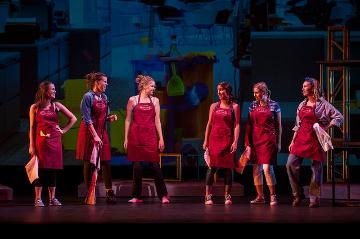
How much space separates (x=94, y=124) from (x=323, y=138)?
2.34m

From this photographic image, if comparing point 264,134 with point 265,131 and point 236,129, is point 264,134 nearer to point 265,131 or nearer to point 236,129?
point 265,131

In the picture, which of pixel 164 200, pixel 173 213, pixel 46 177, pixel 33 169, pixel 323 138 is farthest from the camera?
pixel 164 200

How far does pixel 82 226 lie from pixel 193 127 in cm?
451

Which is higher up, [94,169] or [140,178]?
[94,169]

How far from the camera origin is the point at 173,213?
30.3ft

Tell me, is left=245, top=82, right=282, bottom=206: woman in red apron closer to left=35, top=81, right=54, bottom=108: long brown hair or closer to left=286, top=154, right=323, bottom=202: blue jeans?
left=286, top=154, right=323, bottom=202: blue jeans

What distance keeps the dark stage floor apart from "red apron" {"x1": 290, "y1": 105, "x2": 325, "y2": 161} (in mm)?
536

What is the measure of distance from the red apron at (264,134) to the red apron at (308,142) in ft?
1.09

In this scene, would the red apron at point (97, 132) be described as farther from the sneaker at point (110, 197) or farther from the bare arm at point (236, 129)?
the bare arm at point (236, 129)

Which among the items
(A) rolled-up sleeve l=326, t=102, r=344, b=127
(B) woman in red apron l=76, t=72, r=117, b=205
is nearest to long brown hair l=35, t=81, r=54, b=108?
(B) woman in red apron l=76, t=72, r=117, b=205

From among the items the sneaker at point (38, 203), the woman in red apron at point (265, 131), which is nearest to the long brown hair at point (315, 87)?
the woman in red apron at point (265, 131)

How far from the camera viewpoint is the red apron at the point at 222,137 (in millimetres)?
10203

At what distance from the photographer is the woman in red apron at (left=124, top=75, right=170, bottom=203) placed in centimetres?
1025

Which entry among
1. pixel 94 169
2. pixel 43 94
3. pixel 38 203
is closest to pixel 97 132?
pixel 94 169
